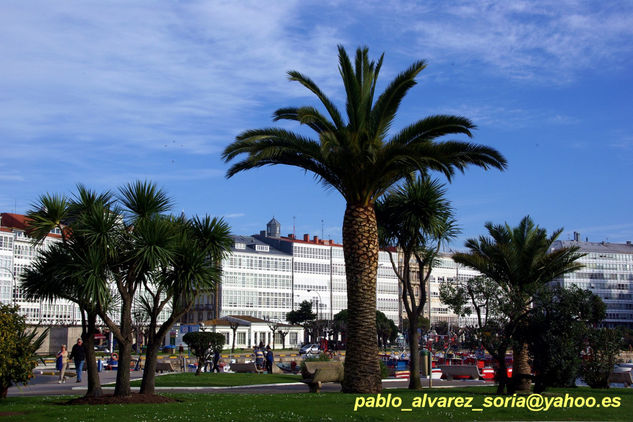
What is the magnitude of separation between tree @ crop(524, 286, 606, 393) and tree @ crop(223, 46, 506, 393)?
416cm

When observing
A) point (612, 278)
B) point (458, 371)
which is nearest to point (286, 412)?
point (458, 371)

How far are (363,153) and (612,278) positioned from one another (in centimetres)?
16681

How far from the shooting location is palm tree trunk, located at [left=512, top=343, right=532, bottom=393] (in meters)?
21.8

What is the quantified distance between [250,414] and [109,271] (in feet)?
23.0

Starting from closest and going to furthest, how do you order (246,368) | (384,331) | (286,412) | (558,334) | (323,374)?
(286,412), (558,334), (323,374), (246,368), (384,331)

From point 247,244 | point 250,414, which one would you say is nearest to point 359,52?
point 250,414

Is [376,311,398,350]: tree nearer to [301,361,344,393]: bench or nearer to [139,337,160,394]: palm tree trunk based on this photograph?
[301,361,344,393]: bench

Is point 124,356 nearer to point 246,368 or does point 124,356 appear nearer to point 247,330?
point 246,368

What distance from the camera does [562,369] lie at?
65.6ft

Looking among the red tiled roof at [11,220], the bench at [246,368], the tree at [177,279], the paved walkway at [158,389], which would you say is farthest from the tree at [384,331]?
the tree at [177,279]

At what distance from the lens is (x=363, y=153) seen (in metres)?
20.5

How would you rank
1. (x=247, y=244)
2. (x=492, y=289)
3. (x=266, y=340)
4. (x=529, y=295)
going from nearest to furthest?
(x=529, y=295) < (x=492, y=289) < (x=266, y=340) < (x=247, y=244)

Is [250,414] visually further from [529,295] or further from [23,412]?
[529,295]

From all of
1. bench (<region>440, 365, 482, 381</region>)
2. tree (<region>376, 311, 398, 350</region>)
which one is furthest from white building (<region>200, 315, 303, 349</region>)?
bench (<region>440, 365, 482, 381</region>)
